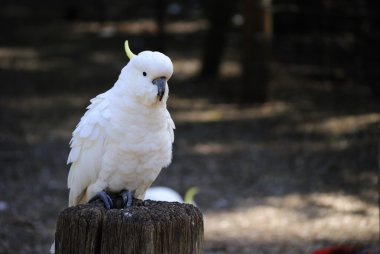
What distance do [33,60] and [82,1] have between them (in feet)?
11.3

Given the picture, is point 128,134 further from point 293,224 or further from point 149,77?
point 293,224

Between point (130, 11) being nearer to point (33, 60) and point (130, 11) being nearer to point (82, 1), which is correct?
point (82, 1)

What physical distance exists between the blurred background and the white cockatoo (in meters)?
1.59

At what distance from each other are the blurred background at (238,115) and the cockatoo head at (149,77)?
193cm

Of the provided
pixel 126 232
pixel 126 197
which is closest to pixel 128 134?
pixel 126 197

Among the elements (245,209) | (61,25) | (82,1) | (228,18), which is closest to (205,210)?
(245,209)

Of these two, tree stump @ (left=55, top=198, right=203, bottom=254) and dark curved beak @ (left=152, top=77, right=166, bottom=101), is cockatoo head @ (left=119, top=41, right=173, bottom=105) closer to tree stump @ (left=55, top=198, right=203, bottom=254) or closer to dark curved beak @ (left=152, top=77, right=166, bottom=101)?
dark curved beak @ (left=152, top=77, right=166, bottom=101)

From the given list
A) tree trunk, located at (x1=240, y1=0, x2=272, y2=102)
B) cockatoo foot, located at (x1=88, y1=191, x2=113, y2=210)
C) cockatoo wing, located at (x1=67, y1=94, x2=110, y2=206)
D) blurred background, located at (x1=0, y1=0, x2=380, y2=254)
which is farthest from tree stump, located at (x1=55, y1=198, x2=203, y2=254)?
tree trunk, located at (x1=240, y1=0, x2=272, y2=102)

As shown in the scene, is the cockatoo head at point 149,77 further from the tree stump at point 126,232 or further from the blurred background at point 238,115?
the blurred background at point 238,115

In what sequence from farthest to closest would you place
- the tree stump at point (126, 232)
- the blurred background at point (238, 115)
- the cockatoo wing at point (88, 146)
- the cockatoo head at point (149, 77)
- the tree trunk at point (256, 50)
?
the tree trunk at point (256, 50) → the blurred background at point (238, 115) → the cockatoo wing at point (88, 146) → the cockatoo head at point (149, 77) → the tree stump at point (126, 232)

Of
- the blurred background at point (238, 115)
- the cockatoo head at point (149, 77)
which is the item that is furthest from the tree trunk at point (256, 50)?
the cockatoo head at point (149, 77)

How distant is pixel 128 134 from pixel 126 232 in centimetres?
75

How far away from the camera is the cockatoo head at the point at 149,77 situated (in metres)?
2.45

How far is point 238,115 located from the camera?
24.0ft
